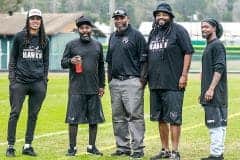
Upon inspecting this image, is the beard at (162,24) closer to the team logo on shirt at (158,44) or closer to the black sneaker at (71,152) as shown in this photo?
the team logo on shirt at (158,44)

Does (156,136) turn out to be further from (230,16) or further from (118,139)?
(230,16)

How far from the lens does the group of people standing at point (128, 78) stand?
1065 cm

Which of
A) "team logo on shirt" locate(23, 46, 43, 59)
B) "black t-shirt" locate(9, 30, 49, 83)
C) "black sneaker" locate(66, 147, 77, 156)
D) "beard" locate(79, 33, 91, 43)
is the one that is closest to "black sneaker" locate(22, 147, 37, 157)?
"black sneaker" locate(66, 147, 77, 156)

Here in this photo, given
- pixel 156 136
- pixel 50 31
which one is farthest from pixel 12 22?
pixel 156 136

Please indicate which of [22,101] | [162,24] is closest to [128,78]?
[162,24]

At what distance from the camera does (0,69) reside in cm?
4741

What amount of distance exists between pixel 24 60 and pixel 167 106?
2273 mm

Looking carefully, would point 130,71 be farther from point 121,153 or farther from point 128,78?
point 121,153

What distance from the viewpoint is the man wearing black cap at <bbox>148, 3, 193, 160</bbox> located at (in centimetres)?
1063

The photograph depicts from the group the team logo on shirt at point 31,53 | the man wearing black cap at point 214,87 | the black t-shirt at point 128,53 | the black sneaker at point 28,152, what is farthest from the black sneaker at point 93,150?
the man wearing black cap at point 214,87

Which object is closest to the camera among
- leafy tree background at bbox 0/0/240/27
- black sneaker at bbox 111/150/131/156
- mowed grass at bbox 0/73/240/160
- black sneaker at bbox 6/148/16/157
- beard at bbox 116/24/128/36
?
black sneaker at bbox 6/148/16/157

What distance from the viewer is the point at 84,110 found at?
1114 cm

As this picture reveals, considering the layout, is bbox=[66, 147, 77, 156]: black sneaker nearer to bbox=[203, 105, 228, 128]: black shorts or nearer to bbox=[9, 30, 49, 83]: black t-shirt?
bbox=[9, 30, 49, 83]: black t-shirt

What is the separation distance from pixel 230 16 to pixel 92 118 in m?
94.5
